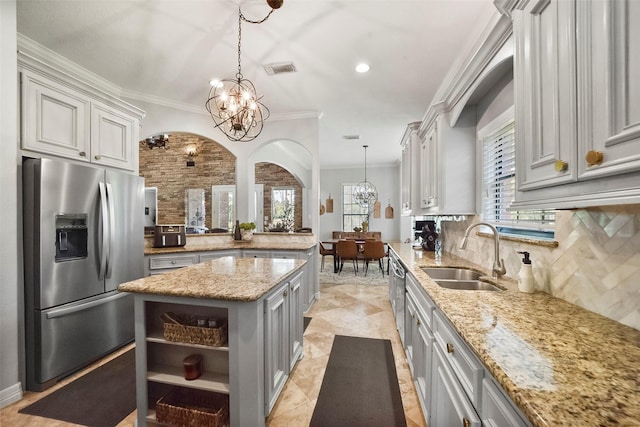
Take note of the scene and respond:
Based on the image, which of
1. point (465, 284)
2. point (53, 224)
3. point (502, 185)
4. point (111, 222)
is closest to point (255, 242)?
point (111, 222)

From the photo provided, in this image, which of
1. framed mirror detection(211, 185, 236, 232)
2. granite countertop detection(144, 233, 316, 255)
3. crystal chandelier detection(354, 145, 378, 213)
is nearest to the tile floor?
granite countertop detection(144, 233, 316, 255)

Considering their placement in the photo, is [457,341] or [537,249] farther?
[537,249]

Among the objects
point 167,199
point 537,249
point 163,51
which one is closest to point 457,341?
point 537,249

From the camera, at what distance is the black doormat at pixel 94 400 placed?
5.73ft

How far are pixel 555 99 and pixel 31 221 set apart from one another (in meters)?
3.14

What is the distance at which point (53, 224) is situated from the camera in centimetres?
204

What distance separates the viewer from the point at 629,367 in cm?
75

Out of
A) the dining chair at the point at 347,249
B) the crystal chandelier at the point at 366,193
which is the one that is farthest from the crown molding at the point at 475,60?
the crystal chandelier at the point at 366,193

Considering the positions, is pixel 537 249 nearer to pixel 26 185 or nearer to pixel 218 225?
pixel 26 185

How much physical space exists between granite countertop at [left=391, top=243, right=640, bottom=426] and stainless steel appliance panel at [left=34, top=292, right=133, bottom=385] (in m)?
2.72

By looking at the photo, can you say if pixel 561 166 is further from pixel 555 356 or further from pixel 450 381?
pixel 450 381

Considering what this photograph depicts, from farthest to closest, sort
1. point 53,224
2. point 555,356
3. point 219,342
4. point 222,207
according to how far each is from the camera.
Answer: point 222,207 → point 53,224 → point 219,342 → point 555,356

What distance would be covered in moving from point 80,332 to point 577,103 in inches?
132

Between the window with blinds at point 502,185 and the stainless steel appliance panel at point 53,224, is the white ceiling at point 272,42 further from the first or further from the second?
the stainless steel appliance panel at point 53,224
